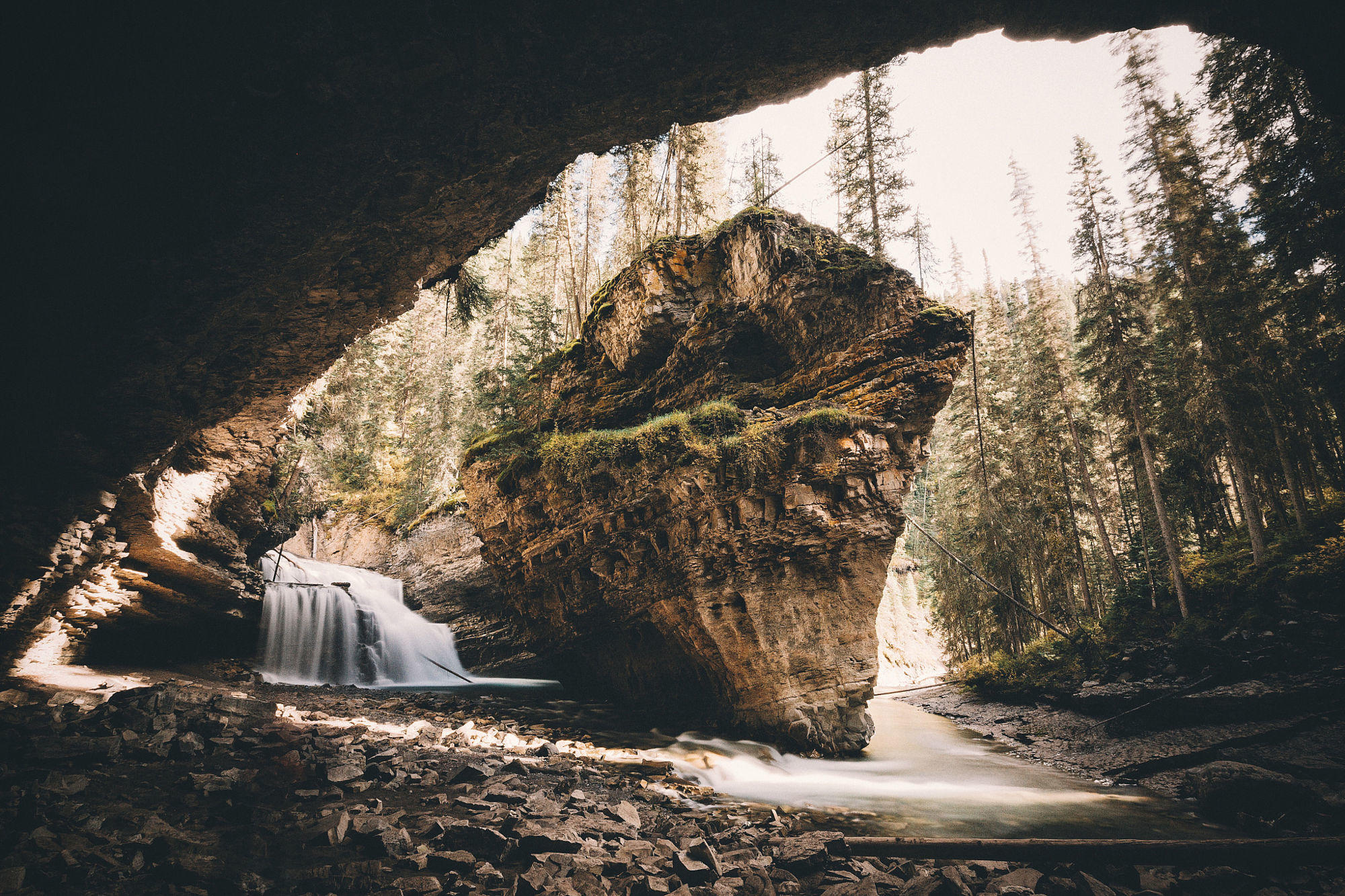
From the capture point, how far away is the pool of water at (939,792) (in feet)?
23.6

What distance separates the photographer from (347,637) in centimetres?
1688

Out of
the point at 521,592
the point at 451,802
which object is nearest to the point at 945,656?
the point at 521,592

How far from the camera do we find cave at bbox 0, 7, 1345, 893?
334 cm

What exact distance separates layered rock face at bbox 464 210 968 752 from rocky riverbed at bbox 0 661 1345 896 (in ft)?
12.2

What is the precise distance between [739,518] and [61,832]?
30.6ft

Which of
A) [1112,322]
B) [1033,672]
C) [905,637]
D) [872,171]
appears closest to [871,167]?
[872,171]

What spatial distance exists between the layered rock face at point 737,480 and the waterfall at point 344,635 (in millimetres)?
6001

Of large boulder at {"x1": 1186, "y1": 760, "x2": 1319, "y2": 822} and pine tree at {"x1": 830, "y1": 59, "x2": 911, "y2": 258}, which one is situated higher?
pine tree at {"x1": 830, "y1": 59, "x2": 911, "y2": 258}

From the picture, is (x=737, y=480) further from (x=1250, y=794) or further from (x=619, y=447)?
(x=1250, y=794)

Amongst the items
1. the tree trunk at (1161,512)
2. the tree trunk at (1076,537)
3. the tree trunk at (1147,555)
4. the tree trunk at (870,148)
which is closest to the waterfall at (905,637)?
the tree trunk at (1076,537)

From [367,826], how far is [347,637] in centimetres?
1462

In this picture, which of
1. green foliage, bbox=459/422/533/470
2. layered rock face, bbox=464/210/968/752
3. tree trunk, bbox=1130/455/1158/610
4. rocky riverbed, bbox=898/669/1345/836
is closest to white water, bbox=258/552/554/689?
layered rock face, bbox=464/210/968/752

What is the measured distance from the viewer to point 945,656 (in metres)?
37.2

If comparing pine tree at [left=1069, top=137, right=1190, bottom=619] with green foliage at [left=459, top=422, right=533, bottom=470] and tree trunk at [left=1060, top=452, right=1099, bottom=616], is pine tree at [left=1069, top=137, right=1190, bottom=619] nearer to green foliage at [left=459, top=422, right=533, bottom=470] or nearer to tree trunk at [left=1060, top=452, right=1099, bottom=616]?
tree trunk at [left=1060, top=452, right=1099, bottom=616]
